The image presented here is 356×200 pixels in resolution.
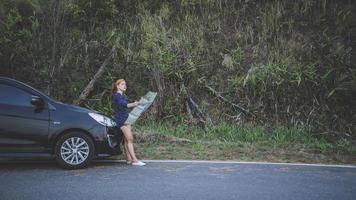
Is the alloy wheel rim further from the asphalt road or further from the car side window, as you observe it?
the car side window

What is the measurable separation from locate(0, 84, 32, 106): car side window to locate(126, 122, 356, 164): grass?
277 cm

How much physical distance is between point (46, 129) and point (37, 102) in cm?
53

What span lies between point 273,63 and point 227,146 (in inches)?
183

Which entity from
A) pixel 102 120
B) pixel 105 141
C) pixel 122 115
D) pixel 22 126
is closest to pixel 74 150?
pixel 105 141

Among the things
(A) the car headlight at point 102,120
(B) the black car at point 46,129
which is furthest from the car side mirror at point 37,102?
(A) the car headlight at point 102,120

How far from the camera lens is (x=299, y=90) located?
49.3 ft

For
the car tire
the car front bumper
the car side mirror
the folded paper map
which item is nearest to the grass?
the folded paper map

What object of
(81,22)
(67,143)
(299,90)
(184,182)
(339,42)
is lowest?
(184,182)

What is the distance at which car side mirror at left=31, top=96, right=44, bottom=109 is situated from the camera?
31.6 ft

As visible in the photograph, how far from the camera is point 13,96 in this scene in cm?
977

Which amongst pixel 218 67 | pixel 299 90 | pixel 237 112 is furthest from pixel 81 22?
pixel 299 90

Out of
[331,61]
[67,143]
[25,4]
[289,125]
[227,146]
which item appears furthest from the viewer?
[25,4]

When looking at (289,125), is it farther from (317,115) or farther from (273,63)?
(273,63)

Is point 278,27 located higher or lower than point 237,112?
higher
